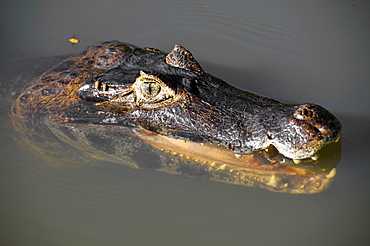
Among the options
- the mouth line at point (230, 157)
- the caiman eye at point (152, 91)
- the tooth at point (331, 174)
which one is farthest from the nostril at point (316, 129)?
the caiman eye at point (152, 91)

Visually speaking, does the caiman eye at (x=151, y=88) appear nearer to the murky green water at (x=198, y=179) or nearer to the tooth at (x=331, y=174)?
the murky green water at (x=198, y=179)

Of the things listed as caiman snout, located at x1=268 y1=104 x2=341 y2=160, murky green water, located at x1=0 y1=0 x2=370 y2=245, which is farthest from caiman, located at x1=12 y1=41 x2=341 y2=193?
murky green water, located at x1=0 y1=0 x2=370 y2=245

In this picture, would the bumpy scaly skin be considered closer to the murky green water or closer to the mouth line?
the mouth line

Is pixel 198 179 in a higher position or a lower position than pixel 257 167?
lower

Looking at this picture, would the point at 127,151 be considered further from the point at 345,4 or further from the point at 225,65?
the point at 345,4

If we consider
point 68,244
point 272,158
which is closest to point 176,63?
point 272,158

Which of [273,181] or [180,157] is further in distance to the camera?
[180,157]

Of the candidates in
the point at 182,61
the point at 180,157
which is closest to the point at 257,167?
the point at 180,157

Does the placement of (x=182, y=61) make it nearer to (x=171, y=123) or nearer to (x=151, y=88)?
(x=151, y=88)
